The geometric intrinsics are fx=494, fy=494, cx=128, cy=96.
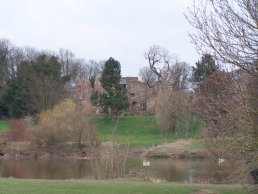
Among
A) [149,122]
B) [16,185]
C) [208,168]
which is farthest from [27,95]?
[16,185]

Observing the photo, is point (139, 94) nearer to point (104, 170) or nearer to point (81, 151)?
point (81, 151)

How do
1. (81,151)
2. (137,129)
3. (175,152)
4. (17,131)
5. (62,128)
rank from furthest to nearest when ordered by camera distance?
(137,129) → (17,131) → (62,128) → (81,151) → (175,152)

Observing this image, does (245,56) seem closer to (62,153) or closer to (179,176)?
(179,176)

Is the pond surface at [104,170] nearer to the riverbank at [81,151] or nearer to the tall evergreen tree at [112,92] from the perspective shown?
the riverbank at [81,151]

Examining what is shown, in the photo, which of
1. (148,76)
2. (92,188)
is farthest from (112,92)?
(92,188)

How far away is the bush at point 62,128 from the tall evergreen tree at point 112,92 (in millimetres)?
16009

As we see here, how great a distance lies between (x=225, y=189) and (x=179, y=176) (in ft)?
Answer: 37.7

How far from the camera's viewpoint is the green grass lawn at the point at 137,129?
52281 mm

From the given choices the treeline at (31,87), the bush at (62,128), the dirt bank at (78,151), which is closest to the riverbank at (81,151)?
the dirt bank at (78,151)

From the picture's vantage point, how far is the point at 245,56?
436 inches

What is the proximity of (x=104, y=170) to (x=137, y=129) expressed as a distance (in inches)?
1389

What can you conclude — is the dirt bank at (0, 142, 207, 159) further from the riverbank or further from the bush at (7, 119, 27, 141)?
the bush at (7, 119, 27, 141)

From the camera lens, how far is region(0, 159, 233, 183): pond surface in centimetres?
2531

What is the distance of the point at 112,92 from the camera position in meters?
61.4
